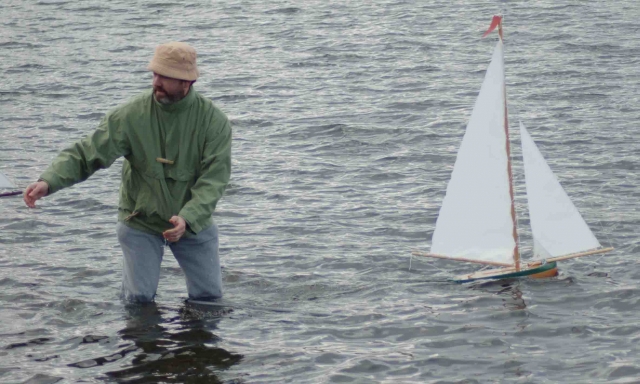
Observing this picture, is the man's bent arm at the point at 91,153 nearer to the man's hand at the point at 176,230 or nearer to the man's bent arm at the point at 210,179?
the man's bent arm at the point at 210,179

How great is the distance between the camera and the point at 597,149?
1536 cm

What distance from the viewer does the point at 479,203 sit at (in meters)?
→ 10.6

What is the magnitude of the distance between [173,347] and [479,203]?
343 centimetres

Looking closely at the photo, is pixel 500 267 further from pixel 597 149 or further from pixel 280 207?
pixel 597 149

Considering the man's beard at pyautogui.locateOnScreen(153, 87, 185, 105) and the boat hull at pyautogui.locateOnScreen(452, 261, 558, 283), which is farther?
the boat hull at pyautogui.locateOnScreen(452, 261, 558, 283)

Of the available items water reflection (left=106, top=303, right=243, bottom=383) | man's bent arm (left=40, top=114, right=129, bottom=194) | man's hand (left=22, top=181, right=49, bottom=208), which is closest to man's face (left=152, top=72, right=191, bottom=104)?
man's bent arm (left=40, top=114, right=129, bottom=194)

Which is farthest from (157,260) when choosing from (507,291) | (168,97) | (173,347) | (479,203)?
(507,291)

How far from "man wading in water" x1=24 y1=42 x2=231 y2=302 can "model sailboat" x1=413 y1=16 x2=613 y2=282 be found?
9.38ft

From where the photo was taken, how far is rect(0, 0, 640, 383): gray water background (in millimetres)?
8961

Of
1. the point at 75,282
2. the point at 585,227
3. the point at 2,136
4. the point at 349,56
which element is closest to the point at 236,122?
the point at 2,136

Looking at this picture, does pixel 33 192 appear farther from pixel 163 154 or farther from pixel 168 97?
pixel 168 97

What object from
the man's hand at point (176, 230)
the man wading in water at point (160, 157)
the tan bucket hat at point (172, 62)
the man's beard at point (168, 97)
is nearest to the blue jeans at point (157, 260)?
the man wading in water at point (160, 157)

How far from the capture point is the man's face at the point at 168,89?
805cm

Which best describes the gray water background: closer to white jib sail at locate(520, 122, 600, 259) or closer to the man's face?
white jib sail at locate(520, 122, 600, 259)
